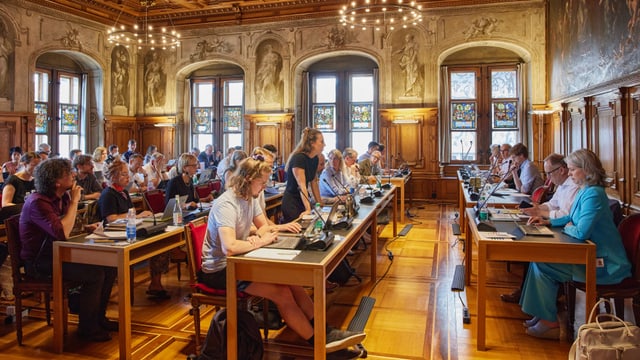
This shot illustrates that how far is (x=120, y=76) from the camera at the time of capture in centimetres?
1384

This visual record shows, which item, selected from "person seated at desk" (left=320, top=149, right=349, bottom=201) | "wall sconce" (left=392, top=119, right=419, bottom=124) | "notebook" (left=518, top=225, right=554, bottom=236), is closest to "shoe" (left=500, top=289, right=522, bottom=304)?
"notebook" (left=518, top=225, right=554, bottom=236)

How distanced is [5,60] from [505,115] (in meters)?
12.2

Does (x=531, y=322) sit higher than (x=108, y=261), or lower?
lower

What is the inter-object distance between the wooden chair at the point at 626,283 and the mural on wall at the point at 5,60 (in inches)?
473

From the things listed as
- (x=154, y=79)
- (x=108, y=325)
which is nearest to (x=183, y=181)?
(x=108, y=325)

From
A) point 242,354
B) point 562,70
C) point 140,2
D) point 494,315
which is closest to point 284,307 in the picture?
point 242,354

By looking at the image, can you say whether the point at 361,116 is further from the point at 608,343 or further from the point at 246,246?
the point at 608,343

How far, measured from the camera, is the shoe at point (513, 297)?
15.4 ft

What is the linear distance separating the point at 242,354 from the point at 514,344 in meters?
2.10

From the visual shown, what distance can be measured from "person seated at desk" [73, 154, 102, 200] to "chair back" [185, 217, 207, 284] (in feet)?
10.1

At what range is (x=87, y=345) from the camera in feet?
12.2

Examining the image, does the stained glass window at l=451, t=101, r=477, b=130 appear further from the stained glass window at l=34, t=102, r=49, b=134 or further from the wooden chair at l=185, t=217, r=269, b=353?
the stained glass window at l=34, t=102, r=49, b=134

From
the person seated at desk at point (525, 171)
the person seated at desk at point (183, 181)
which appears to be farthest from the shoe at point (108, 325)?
the person seated at desk at point (525, 171)

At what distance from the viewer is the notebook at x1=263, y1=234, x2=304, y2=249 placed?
3256 millimetres
